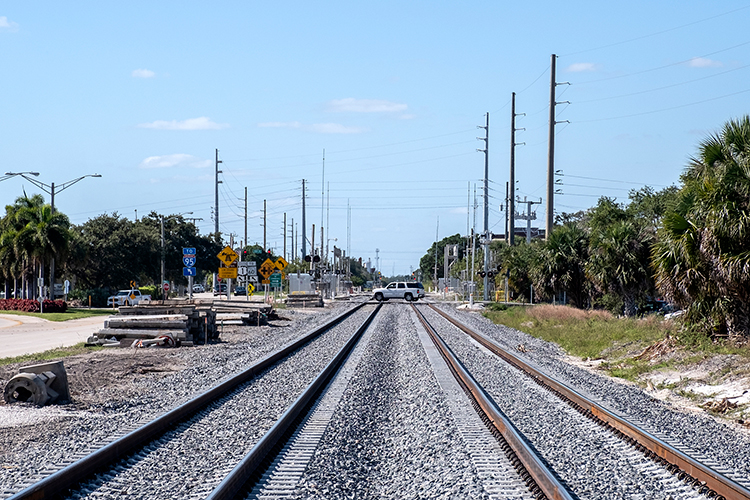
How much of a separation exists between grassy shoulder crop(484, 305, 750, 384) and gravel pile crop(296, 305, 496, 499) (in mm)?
5611

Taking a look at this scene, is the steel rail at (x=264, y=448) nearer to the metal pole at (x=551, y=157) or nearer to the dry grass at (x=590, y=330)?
the dry grass at (x=590, y=330)

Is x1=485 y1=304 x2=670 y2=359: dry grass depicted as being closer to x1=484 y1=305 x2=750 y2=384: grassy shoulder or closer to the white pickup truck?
x1=484 y1=305 x2=750 y2=384: grassy shoulder

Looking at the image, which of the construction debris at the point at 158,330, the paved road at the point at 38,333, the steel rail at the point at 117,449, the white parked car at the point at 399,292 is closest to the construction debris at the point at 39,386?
the steel rail at the point at 117,449

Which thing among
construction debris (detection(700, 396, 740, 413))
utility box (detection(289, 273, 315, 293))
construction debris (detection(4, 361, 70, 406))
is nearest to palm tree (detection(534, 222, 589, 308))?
construction debris (detection(700, 396, 740, 413))

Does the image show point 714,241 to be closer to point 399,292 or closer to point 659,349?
point 659,349

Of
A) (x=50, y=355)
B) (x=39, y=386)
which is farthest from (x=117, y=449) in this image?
(x=50, y=355)

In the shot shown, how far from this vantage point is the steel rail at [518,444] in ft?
24.1

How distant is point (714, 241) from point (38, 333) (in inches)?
950

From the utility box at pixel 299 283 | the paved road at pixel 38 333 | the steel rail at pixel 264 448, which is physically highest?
the utility box at pixel 299 283

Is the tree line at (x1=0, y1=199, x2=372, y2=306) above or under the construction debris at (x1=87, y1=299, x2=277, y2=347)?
above

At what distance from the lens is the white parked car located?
244ft

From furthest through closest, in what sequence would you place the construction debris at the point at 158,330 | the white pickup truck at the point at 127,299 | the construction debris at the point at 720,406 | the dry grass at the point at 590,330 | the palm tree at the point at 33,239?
the white pickup truck at the point at 127,299 → the palm tree at the point at 33,239 → the construction debris at the point at 158,330 → the dry grass at the point at 590,330 → the construction debris at the point at 720,406

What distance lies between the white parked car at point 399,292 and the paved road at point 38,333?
35951 mm

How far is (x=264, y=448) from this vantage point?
29.3ft
